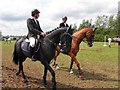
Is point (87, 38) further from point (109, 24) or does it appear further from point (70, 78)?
point (109, 24)

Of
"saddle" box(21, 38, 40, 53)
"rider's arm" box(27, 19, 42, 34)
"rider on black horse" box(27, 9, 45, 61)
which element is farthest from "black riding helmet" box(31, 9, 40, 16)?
"saddle" box(21, 38, 40, 53)

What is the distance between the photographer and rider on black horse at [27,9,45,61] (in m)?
9.87

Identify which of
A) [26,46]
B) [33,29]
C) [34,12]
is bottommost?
[26,46]

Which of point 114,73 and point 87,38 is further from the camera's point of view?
point 114,73

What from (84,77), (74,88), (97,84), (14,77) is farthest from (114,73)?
(14,77)

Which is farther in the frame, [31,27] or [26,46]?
[26,46]

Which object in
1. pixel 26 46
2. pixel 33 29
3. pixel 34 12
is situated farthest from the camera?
pixel 26 46

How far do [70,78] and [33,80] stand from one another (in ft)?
7.26

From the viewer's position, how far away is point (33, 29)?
9836 mm

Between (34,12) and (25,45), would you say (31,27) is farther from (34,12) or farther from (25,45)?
(25,45)

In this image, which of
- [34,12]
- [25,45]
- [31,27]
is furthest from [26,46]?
[34,12]

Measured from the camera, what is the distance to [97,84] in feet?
37.0

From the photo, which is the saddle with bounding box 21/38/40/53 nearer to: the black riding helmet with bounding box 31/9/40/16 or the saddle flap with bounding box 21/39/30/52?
the saddle flap with bounding box 21/39/30/52

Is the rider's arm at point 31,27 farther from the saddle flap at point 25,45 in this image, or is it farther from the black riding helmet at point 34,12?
the saddle flap at point 25,45
